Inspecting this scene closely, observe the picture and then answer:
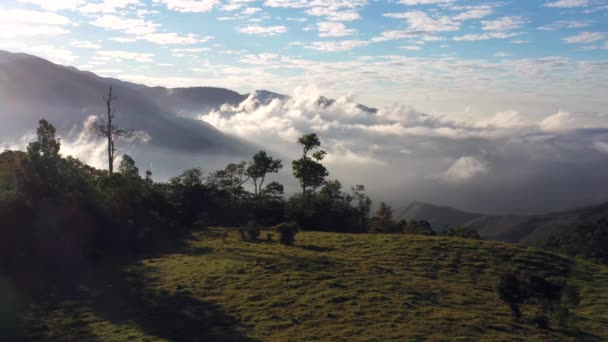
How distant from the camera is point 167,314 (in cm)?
2930

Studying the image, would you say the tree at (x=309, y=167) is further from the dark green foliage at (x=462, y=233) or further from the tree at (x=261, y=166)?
the dark green foliage at (x=462, y=233)

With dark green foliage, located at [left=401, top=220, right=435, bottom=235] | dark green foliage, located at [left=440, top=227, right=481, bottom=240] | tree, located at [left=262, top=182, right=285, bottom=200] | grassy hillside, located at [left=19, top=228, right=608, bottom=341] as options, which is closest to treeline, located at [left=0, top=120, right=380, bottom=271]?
tree, located at [left=262, top=182, right=285, bottom=200]

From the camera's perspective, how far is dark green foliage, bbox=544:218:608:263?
9318cm

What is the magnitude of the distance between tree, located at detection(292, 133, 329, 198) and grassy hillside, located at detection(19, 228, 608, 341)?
36140 millimetres

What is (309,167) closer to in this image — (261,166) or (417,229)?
(261,166)

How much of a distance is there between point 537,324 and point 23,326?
3109 centimetres

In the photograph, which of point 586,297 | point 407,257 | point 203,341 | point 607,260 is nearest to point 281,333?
point 203,341

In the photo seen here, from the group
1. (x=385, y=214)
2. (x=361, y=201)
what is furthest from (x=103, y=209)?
(x=361, y=201)

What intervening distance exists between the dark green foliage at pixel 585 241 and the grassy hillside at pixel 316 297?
2107 inches

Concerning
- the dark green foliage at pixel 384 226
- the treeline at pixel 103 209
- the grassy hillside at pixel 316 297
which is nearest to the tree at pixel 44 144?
the treeline at pixel 103 209

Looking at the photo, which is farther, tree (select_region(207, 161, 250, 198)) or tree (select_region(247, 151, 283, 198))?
tree (select_region(207, 161, 250, 198))

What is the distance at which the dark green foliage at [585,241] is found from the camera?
9318cm

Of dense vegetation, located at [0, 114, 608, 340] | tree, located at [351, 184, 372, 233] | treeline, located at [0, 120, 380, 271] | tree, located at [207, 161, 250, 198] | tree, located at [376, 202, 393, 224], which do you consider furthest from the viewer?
tree, located at [351, 184, 372, 233]

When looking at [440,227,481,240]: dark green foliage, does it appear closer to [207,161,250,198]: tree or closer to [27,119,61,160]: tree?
[207,161,250,198]: tree
